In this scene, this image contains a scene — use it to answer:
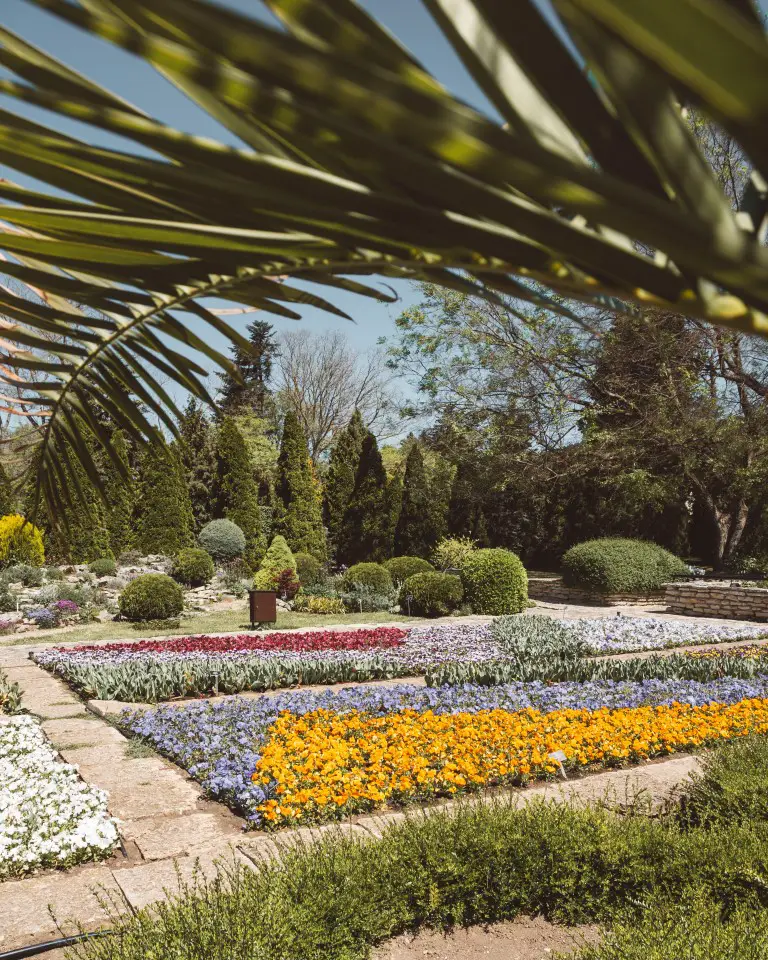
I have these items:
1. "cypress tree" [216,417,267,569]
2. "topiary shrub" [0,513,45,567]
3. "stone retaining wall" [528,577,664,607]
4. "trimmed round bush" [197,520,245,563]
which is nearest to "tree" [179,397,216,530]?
"cypress tree" [216,417,267,569]

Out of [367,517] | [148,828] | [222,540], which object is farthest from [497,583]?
[148,828]

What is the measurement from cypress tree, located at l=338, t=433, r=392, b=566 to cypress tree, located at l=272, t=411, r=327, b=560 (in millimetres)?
731

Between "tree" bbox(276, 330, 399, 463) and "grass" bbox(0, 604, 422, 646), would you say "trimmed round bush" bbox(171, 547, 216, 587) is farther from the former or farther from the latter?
"tree" bbox(276, 330, 399, 463)

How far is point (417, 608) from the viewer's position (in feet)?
43.5

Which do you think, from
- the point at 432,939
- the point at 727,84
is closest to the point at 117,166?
the point at 727,84

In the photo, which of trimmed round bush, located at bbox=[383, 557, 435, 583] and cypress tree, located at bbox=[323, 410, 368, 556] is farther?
cypress tree, located at bbox=[323, 410, 368, 556]

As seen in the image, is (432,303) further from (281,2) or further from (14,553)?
(281,2)

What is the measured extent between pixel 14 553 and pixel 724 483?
15.0 metres

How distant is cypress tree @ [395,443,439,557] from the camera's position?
2000cm

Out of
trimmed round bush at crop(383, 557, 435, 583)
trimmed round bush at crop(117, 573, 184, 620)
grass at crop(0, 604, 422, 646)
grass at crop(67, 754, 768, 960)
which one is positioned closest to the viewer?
grass at crop(67, 754, 768, 960)

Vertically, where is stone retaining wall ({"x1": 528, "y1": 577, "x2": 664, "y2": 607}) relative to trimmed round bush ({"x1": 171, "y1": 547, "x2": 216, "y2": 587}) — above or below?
below

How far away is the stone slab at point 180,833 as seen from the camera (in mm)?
3191

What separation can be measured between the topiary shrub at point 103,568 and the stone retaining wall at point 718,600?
10831mm

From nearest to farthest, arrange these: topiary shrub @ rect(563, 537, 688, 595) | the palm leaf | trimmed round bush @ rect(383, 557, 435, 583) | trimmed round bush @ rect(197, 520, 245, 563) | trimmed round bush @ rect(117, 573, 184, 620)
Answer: the palm leaf, trimmed round bush @ rect(117, 573, 184, 620), topiary shrub @ rect(563, 537, 688, 595), trimmed round bush @ rect(383, 557, 435, 583), trimmed round bush @ rect(197, 520, 245, 563)
